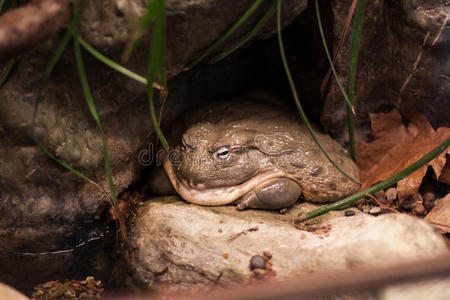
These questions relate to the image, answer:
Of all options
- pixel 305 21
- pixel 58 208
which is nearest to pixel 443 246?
A: pixel 305 21

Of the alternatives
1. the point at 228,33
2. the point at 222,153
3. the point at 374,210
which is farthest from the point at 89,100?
the point at 374,210

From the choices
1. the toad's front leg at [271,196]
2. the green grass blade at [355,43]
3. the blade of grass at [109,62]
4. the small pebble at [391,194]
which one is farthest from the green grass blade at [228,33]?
the small pebble at [391,194]

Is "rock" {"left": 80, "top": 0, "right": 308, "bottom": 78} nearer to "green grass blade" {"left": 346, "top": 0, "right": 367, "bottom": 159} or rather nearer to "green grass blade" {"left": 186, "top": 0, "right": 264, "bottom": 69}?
"green grass blade" {"left": 186, "top": 0, "right": 264, "bottom": 69}

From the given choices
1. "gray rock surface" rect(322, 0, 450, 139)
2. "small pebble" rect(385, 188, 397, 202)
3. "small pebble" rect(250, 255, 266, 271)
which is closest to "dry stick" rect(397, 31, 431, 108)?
"gray rock surface" rect(322, 0, 450, 139)

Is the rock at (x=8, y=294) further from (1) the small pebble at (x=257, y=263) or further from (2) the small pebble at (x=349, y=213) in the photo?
(2) the small pebble at (x=349, y=213)

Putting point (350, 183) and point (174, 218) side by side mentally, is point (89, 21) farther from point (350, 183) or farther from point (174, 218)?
point (350, 183)

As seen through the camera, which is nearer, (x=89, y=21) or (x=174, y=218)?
(x=89, y=21)
